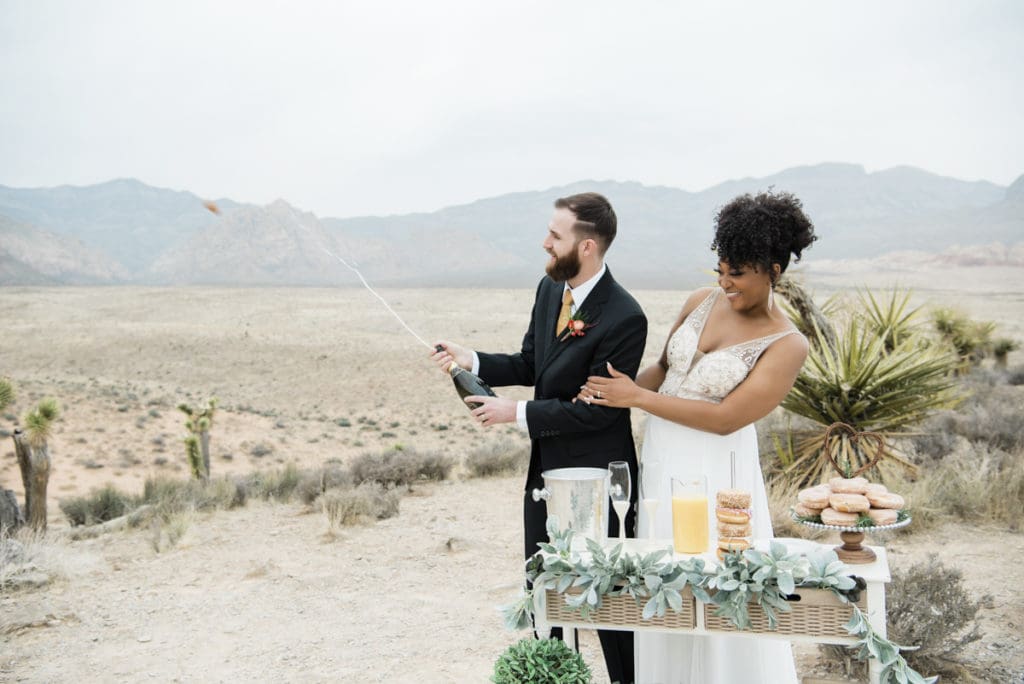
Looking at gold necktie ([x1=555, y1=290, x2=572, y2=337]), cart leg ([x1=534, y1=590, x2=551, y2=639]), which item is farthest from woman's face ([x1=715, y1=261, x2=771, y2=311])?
cart leg ([x1=534, y1=590, x2=551, y2=639])

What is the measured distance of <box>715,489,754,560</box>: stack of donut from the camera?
300cm

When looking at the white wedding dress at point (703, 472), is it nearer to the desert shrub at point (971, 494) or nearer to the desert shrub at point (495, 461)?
the desert shrub at point (971, 494)

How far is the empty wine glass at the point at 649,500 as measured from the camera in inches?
125

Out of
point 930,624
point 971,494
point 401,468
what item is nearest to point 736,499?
point 930,624

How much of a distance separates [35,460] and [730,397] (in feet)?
28.8

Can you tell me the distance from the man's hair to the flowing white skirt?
0.78 meters

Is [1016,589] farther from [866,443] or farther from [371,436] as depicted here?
[371,436]

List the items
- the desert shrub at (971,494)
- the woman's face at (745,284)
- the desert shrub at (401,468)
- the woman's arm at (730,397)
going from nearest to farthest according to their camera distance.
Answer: the woman's arm at (730,397) → the woman's face at (745,284) → the desert shrub at (971,494) → the desert shrub at (401,468)

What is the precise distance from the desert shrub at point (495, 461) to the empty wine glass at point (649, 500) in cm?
790

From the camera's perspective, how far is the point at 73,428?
2155cm

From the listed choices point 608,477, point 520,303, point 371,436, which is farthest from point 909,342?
point 520,303

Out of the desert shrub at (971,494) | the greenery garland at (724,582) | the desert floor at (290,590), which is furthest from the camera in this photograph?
the desert shrub at (971,494)

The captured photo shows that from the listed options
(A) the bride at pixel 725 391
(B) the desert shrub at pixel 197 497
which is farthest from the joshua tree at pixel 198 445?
(A) the bride at pixel 725 391

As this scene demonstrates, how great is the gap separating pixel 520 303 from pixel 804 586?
67.3 m
